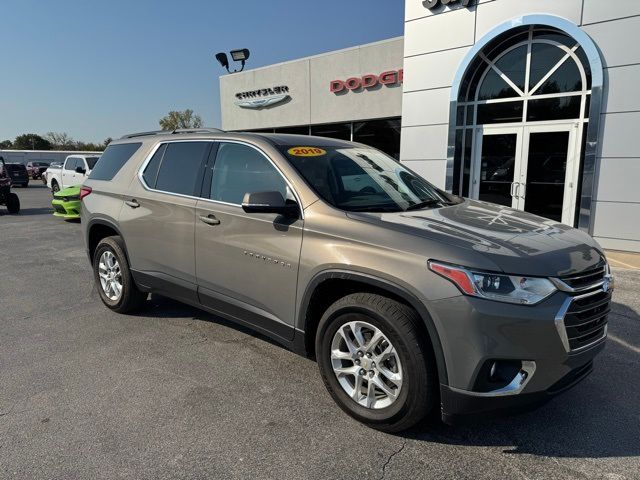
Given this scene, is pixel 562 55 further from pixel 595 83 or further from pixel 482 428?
pixel 482 428

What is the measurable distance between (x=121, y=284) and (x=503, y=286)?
12.9 ft

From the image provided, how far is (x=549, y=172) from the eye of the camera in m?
9.36

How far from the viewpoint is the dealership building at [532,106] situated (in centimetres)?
824

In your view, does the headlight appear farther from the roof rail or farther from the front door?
the front door

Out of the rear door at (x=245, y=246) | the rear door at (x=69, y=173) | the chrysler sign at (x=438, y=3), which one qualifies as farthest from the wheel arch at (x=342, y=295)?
the rear door at (x=69, y=173)

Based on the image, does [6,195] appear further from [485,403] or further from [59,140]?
[59,140]

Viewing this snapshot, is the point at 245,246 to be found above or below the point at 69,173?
below

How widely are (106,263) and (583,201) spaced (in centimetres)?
822

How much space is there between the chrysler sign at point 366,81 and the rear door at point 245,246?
990 centimetres

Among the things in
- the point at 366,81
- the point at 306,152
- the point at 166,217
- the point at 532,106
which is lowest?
the point at 166,217

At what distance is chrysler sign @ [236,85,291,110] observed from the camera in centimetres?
1583

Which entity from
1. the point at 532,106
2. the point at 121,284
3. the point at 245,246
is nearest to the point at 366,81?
the point at 532,106

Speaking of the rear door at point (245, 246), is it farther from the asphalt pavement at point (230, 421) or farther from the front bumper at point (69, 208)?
the front bumper at point (69, 208)

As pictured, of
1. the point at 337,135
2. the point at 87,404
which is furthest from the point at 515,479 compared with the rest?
the point at 337,135
